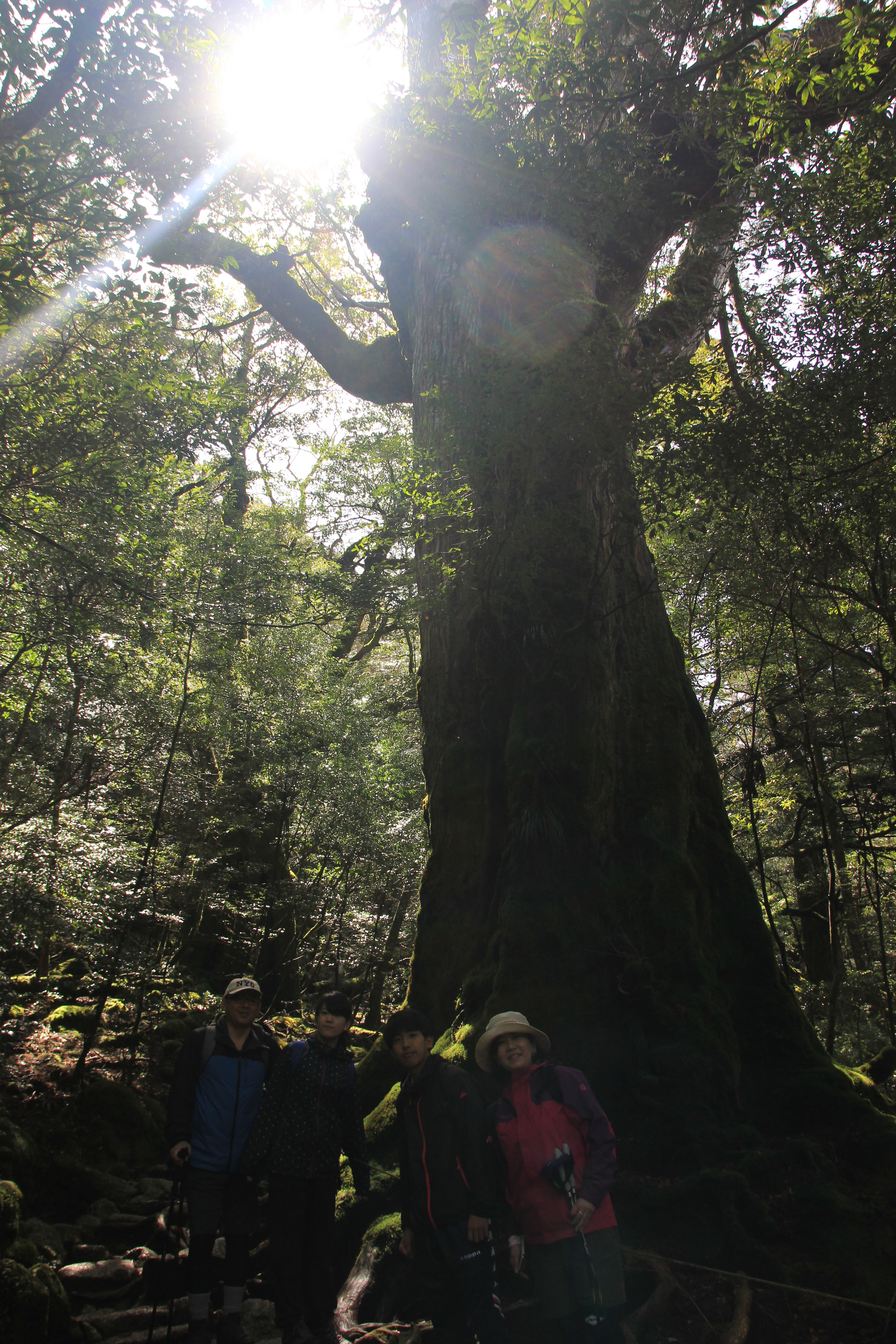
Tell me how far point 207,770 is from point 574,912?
843 cm

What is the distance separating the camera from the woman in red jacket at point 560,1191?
8.10ft

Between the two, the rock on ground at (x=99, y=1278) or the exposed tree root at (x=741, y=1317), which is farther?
the rock on ground at (x=99, y=1278)

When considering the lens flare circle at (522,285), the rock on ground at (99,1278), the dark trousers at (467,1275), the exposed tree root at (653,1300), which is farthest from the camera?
the lens flare circle at (522,285)

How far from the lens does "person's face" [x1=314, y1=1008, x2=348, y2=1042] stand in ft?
10.4

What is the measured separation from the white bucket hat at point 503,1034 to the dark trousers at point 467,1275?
0.55 meters

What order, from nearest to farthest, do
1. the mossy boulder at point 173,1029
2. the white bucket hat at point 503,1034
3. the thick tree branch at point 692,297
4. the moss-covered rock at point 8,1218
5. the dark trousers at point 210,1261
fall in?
the white bucket hat at point 503,1034 → the dark trousers at point 210,1261 → the moss-covered rock at point 8,1218 → the thick tree branch at point 692,297 → the mossy boulder at point 173,1029

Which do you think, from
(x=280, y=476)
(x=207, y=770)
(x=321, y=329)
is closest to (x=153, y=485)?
(x=321, y=329)

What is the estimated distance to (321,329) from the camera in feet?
27.1

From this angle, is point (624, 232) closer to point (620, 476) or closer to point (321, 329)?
point (620, 476)

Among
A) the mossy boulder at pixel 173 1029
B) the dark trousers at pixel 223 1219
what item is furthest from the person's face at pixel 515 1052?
the mossy boulder at pixel 173 1029

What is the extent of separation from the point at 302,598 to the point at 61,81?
7.61 metres

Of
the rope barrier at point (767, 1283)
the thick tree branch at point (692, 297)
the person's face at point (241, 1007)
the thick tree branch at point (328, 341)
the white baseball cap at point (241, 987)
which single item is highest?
the thick tree branch at point (328, 341)

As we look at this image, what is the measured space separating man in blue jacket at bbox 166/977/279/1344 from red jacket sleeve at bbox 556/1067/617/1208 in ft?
4.33

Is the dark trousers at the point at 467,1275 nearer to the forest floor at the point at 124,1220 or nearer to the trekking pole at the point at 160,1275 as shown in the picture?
the forest floor at the point at 124,1220
